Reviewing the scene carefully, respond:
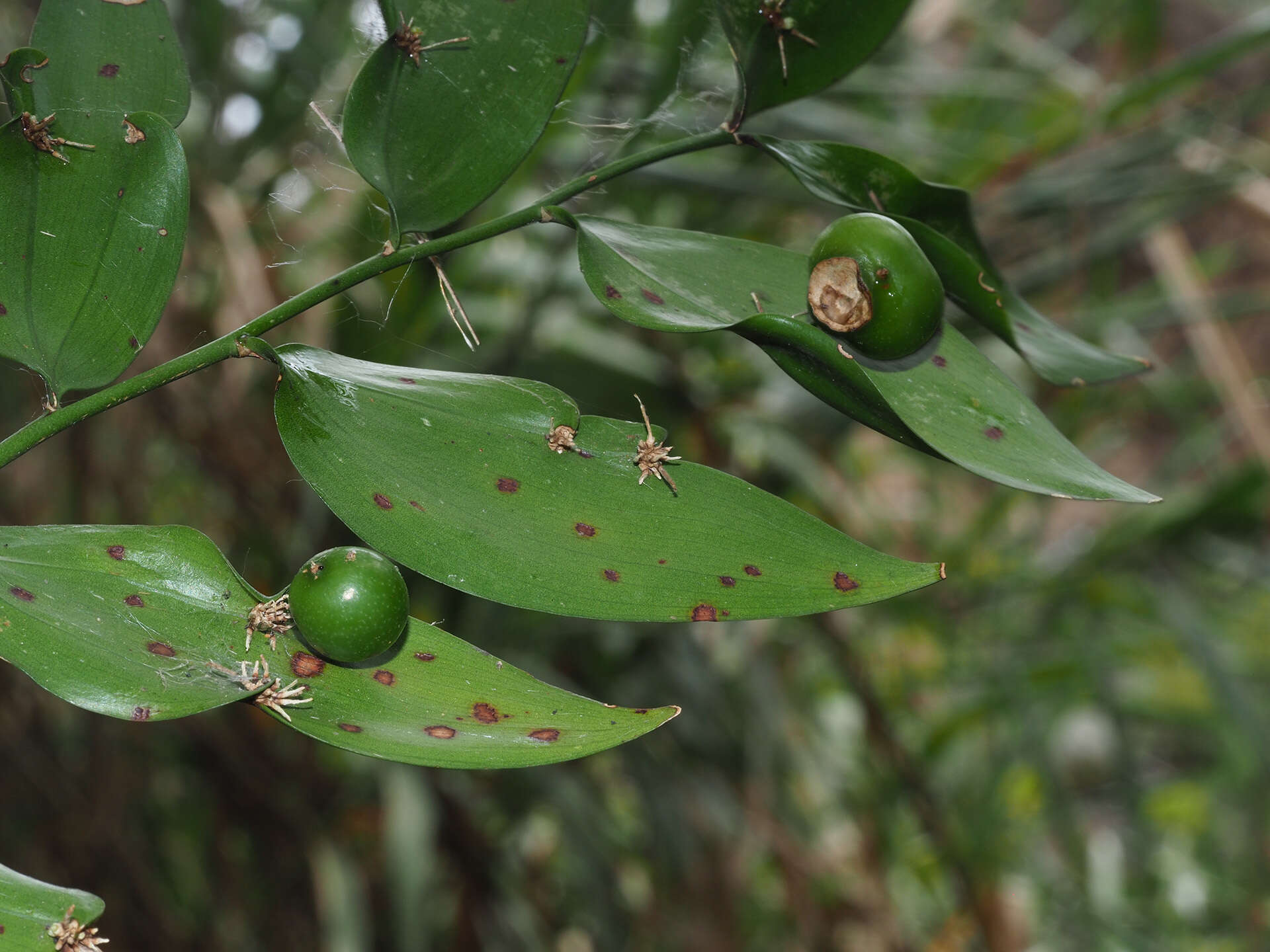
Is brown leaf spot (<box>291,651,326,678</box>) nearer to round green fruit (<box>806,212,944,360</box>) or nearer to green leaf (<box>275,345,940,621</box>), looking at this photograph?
green leaf (<box>275,345,940,621</box>)

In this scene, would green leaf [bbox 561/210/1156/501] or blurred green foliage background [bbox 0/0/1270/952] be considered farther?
blurred green foliage background [bbox 0/0/1270/952]

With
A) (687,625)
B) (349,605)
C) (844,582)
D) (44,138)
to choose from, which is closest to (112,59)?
(44,138)

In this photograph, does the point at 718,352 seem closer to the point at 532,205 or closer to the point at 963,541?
the point at 963,541

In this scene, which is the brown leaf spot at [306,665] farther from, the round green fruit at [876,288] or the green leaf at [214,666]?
the round green fruit at [876,288]

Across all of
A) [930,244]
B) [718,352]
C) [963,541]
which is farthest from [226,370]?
[963,541]

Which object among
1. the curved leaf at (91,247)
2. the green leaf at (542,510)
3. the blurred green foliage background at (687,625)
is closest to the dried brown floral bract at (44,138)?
the curved leaf at (91,247)

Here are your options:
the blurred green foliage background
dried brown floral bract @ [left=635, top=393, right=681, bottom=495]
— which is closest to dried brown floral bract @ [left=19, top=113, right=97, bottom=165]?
dried brown floral bract @ [left=635, top=393, right=681, bottom=495]

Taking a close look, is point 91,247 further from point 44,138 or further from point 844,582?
point 844,582
